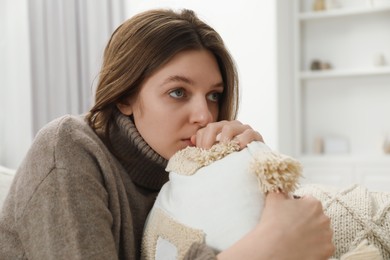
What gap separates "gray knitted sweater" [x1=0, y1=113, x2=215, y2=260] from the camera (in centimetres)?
85

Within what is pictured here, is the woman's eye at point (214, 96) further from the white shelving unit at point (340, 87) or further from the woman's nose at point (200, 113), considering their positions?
the white shelving unit at point (340, 87)

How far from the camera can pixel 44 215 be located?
0.86 metres

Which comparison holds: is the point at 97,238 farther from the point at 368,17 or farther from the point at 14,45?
the point at 368,17

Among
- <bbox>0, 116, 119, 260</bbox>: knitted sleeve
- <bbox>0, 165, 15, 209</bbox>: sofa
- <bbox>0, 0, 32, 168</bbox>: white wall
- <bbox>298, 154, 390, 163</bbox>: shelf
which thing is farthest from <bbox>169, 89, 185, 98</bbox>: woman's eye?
<bbox>298, 154, 390, 163</bbox>: shelf

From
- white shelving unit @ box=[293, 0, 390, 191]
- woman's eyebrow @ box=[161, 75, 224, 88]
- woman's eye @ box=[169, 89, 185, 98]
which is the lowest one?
white shelving unit @ box=[293, 0, 390, 191]

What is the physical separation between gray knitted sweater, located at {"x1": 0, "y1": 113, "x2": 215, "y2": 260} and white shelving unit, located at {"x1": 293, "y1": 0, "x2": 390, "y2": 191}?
9.27 feet

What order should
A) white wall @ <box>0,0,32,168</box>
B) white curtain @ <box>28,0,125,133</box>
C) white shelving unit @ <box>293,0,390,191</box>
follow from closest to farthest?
white wall @ <box>0,0,32,168</box>, white curtain @ <box>28,0,125,133</box>, white shelving unit @ <box>293,0,390,191</box>

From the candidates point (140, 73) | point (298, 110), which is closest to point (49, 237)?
point (140, 73)

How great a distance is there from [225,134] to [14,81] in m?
1.97

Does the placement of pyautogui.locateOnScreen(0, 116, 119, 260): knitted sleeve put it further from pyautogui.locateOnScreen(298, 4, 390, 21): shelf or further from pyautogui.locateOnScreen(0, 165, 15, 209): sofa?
pyautogui.locateOnScreen(298, 4, 390, 21): shelf

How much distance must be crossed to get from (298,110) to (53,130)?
10.2ft

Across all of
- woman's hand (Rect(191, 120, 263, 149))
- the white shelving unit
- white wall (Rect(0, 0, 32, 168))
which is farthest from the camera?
the white shelving unit

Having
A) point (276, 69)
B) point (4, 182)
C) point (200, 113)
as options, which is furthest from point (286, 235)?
point (276, 69)

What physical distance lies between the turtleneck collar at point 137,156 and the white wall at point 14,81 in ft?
5.51
